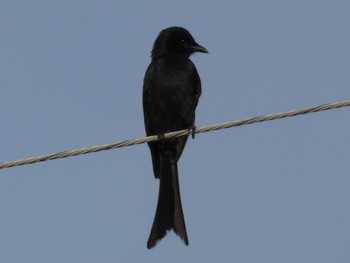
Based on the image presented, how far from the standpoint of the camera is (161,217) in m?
7.57

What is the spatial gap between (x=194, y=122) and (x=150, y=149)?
1.42 ft

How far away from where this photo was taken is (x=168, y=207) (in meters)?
7.71

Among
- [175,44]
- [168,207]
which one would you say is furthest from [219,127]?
[175,44]

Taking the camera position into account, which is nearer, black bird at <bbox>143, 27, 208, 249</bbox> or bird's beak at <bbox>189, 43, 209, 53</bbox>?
black bird at <bbox>143, 27, 208, 249</bbox>

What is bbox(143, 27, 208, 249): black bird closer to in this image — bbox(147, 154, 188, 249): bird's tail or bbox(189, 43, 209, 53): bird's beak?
bbox(147, 154, 188, 249): bird's tail

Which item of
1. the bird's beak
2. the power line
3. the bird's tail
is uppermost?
the bird's beak

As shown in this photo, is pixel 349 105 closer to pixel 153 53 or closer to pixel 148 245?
pixel 148 245

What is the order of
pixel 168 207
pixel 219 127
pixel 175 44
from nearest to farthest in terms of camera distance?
pixel 219 127 → pixel 168 207 → pixel 175 44

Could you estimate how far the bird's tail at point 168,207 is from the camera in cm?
732

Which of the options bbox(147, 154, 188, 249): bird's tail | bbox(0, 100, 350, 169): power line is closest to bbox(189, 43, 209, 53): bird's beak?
bbox(147, 154, 188, 249): bird's tail

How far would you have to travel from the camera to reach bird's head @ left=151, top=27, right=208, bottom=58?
27.8ft

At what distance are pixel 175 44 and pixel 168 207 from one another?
162 centimetres

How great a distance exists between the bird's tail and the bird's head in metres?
1.01

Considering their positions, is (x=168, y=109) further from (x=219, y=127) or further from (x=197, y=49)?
(x=219, y=127)
